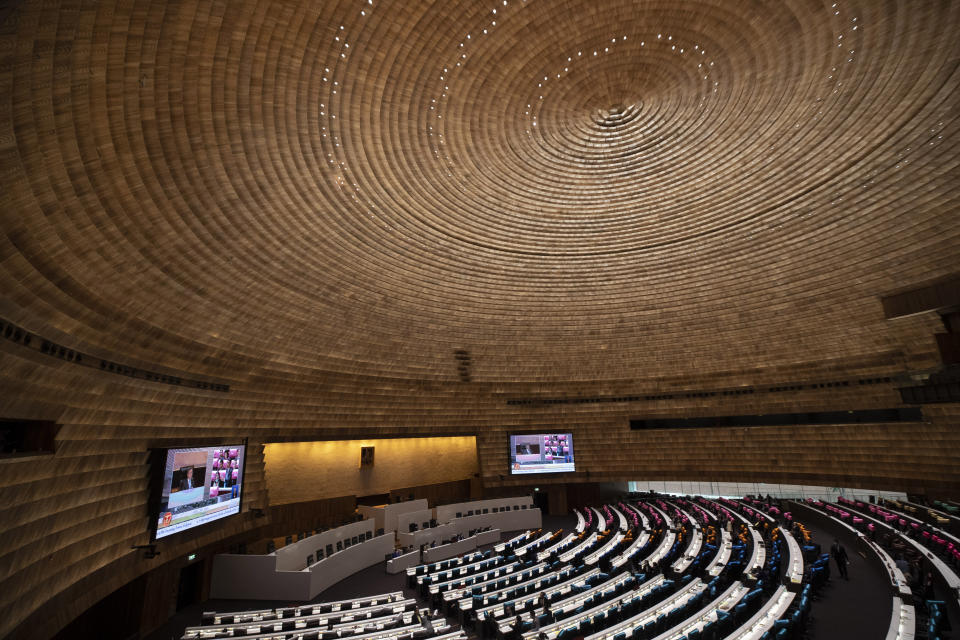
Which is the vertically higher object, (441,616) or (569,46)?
(569,46)

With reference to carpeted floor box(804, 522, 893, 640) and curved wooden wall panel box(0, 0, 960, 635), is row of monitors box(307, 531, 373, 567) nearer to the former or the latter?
curved wooden wall panel box(0, 0, 960, 635)

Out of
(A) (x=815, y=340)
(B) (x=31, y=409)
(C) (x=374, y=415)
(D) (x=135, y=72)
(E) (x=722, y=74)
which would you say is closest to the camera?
(D) (x=135, y=72)

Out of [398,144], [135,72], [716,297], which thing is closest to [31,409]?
[135,72]

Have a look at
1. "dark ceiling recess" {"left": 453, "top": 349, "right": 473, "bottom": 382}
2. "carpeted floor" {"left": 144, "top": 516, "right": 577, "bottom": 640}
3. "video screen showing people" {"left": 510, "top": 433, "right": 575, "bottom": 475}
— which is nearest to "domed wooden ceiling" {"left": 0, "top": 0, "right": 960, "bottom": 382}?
"dark ceiling recess" {"left": 453, "top": 349, "right": 473, "bottom": 382}

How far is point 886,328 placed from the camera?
1633 cm

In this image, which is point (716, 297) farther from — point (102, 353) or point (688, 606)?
point (102, 353)

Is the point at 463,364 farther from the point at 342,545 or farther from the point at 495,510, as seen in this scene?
the point at 342,545

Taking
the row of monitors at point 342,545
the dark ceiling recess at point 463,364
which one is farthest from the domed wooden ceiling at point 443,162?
the row of monitors at point 342,545

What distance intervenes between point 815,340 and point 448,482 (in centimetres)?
1790

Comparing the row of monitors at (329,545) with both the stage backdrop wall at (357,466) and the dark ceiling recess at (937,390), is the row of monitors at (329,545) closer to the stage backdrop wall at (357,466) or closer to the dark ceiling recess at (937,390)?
the stage backdrop wall at (357,466)

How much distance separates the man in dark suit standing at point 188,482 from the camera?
460 inches

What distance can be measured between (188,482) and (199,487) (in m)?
0.55

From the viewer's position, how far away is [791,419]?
21000mm

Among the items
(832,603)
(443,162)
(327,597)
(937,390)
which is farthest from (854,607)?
(443,162)
